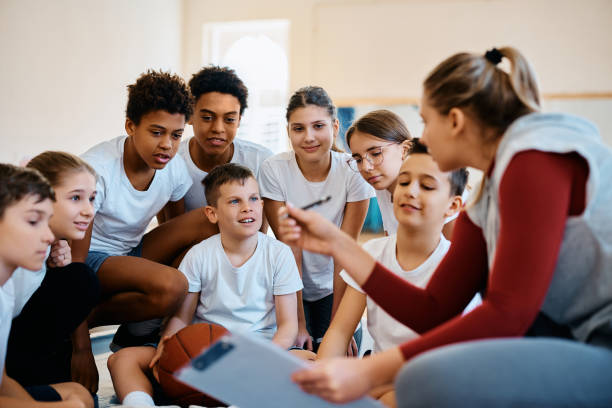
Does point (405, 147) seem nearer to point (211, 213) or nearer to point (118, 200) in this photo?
point (211, 213)

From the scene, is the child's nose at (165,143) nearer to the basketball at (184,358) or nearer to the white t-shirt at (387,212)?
the basketball at (184,358)

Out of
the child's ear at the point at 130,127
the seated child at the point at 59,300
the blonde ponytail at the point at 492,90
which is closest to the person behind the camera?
the blonde ponytail at the point at 492,90

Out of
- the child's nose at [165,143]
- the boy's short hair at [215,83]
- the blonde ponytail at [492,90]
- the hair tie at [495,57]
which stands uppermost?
the boy's short hair at [215,83]

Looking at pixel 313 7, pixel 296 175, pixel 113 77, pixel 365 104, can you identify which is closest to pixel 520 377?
pixel 296 175

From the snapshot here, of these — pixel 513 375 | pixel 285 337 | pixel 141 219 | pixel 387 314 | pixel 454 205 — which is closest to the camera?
pixel 513 375

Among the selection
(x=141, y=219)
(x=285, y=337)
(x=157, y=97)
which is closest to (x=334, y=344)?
(x=285, y=337)

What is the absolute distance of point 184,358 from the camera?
63.5 inches

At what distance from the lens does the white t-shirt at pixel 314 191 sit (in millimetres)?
2289

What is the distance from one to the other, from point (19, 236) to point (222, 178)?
2.92ft

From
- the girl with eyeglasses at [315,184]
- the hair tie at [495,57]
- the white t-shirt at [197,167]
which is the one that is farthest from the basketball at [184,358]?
the hair tie at [495,57]

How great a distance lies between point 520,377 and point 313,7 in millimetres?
4831

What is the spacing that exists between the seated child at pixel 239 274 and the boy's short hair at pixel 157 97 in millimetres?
323

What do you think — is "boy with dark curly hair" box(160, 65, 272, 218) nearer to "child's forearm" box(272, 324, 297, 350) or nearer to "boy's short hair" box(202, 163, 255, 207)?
"boy's short hair" box(202, 163, 255, 207)

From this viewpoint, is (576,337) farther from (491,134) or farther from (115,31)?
(115,31)
